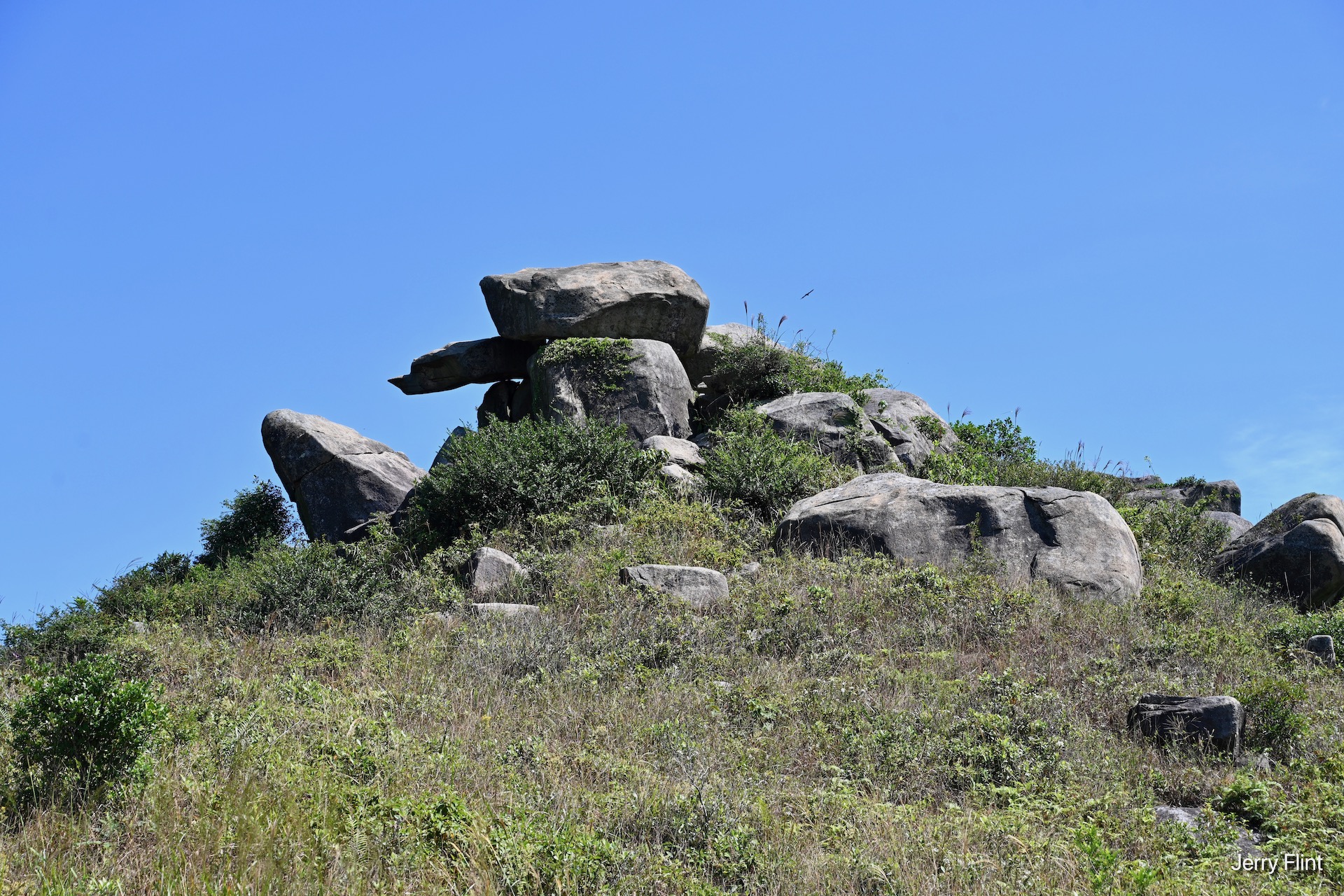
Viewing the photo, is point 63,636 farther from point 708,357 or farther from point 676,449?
point 708,357

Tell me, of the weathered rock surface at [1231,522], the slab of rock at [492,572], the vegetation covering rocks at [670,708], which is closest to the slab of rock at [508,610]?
the vegetation covering rocks at [670,708]

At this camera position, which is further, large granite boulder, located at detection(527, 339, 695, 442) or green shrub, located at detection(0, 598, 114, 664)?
large granite boulder, located at detection(527, 339, 695, 442)

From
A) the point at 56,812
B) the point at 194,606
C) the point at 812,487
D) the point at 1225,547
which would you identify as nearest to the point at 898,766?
the point at 56,812

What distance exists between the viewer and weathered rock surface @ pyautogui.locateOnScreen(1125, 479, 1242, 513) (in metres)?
18.1

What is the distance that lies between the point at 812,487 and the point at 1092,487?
5815mm

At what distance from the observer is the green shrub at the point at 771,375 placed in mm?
19922

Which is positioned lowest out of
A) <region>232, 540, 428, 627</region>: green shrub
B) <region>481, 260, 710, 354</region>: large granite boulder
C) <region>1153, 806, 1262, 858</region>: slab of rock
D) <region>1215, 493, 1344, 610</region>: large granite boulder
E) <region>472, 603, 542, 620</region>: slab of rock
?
<region>1153, 806, 1262, 858</region>: slab of rock

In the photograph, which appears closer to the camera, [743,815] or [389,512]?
[743,815]

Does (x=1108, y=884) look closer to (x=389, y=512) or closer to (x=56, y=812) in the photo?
(x=56, y=812)

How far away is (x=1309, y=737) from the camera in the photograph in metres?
7.69

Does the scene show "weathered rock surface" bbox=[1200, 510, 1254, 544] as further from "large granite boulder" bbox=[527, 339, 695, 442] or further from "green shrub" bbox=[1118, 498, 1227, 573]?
"large granite boulder" bbox=[527, 339, 695, 442]

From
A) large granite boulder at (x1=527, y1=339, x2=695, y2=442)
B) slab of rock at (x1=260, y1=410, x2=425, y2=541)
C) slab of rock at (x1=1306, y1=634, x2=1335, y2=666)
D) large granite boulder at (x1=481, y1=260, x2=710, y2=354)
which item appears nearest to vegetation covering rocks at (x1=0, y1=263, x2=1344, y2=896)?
slab of rock at (x1=1306, y1=634, x2=1335, y2=666)

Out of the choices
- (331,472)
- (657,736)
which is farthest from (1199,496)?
(331,472)

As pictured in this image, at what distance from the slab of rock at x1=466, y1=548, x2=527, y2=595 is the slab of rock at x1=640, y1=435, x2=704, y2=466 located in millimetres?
4374
